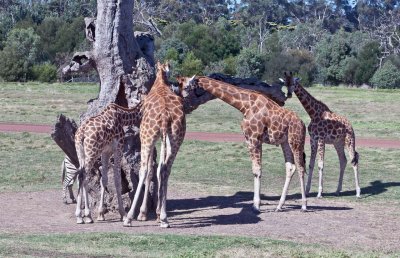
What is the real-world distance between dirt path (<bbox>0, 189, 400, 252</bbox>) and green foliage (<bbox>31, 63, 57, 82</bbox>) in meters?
39.1

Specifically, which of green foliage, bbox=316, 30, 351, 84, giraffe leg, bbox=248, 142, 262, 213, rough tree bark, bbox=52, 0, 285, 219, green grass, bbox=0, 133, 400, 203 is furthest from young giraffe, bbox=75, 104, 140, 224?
green foliage, bbox=316, 30, 351, 84

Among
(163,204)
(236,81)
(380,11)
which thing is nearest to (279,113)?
(236,81)

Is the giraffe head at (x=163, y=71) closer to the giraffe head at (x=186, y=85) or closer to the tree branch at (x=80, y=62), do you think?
the giraffe head at (x=186, y=85)

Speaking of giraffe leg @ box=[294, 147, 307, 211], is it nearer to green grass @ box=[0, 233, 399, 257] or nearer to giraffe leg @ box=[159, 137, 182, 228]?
giraffe leg @ box=[159, 137, 182, 228]

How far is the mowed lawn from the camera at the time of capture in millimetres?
11719

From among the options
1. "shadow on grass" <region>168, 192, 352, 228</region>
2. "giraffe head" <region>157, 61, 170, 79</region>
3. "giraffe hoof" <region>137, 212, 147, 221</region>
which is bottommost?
"shadow on grass" <region>168, 192, 352, 228</region>

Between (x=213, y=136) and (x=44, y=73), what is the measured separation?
2905 centimetres

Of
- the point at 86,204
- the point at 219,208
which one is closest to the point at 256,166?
the point at 219,208

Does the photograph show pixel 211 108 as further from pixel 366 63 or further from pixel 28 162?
pixel 366 63

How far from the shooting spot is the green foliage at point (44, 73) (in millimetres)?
55875

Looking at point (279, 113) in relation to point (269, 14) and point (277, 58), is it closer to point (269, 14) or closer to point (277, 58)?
point (277, 58)

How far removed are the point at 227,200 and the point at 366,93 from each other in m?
31.7

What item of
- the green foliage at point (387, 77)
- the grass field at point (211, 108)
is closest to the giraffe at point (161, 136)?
the grass field at point (211, 108)

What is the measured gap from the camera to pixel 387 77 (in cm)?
5934
